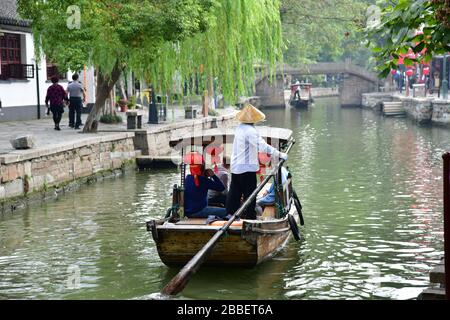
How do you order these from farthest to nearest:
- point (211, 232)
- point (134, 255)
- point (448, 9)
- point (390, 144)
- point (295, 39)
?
point (295, 39) → point (390, 144) → point (134, 255) → point (211, 232) → point (448, 9)

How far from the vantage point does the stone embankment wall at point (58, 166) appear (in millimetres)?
17281

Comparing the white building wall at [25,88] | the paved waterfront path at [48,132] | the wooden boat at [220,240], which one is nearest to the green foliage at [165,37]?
the paved waterfront path at [48,132]

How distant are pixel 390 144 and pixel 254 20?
29.4 ft

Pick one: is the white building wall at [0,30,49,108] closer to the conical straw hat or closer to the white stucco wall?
the white stucco wall

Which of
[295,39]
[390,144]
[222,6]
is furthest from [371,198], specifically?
[295,39]

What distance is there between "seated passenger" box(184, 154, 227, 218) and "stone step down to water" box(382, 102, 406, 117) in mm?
40452

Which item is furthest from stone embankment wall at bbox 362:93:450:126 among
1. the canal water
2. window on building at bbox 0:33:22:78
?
window on building at bbox 0:33:22:78

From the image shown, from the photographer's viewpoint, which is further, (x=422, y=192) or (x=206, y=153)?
(x=422, y=192)

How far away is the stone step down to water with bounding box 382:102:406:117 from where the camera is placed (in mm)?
51438

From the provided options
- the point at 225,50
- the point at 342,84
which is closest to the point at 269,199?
the point at 225,50

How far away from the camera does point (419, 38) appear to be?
959cm

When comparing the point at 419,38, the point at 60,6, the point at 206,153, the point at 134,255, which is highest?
the point at 60,6

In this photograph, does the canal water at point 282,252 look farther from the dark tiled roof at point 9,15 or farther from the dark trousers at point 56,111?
the dark tiled roof at point 9,15
